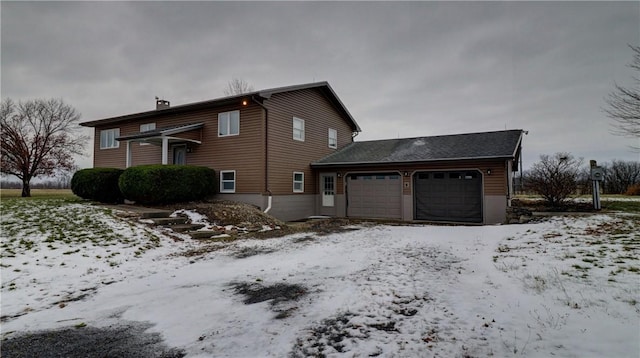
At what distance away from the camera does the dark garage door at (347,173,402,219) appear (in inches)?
588

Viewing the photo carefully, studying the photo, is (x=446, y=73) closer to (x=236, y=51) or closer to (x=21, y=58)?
(x=236, y=51)

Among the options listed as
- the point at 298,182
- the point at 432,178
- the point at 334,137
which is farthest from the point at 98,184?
the point at 432,178

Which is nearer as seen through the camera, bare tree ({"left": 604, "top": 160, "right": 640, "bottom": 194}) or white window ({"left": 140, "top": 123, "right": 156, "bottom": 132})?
white window ({"left": 140, "top": 123, "right": 156, "bottom": 132})

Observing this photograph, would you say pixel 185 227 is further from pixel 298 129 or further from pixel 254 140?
pixel 298 129

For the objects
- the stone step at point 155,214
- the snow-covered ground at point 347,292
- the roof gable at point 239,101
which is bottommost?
the snow-covered ground at point 347,292

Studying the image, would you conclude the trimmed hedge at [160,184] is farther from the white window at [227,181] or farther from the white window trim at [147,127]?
the white window trim at [147,127]

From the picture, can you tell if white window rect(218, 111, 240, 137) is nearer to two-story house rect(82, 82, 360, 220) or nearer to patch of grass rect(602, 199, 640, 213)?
two-story house rect(82, 82, 360, 220)

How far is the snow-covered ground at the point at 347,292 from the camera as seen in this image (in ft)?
9.65

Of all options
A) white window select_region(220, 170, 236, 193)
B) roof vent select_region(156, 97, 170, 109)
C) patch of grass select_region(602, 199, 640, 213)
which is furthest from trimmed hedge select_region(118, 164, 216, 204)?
patch of grass select_region(602, 199, 640, 213)

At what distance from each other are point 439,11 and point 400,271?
11.5 metres

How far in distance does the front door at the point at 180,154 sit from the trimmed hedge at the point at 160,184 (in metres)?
3.23

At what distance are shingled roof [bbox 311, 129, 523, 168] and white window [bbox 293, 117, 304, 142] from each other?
1.60 meters

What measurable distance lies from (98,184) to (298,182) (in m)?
8.64

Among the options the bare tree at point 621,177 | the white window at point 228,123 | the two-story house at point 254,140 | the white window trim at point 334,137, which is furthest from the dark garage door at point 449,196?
the bare tree at point 621,177
